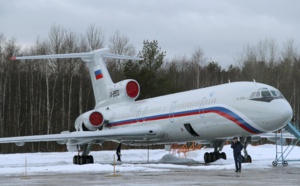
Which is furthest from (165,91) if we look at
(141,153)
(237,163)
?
(237,163)

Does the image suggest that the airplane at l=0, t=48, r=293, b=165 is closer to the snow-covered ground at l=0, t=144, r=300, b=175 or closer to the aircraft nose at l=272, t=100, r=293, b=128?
the aircraft nose at l=272, t=100, r=293, b=128

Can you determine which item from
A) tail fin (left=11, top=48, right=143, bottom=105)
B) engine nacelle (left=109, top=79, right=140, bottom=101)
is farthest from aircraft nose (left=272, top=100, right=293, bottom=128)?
tail fin (left=11, top=48, right=143, bottom=105)

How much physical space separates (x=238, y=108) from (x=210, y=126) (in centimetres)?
178

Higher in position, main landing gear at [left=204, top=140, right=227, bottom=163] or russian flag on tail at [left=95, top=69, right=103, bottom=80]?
russian flag on tail at [left=95, top=69, right=103, bottom=80]

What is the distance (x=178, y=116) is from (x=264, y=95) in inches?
189

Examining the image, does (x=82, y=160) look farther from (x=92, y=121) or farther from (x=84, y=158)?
(x=92, y=121)

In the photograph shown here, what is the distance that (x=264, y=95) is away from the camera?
23.3 meters

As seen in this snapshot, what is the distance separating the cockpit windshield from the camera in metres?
23.2


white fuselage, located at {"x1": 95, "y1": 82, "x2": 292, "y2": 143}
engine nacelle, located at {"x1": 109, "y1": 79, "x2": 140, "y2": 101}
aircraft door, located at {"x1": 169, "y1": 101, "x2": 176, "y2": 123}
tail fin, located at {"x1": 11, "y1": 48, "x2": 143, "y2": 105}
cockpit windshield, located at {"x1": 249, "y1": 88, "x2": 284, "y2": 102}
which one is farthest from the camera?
tail fin, located at {"x1": 11, "y1": 48, "x2": 143, "y2": 105}

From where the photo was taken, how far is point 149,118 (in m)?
28.9

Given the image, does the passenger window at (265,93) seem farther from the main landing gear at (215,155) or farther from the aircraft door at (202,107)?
the main landing gear at (215,155)

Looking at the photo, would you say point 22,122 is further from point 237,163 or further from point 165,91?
point 237,163

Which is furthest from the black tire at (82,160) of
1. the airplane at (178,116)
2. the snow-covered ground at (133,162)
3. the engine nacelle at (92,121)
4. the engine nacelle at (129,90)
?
the engine nacelle at (129,90)

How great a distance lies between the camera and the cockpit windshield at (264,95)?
23.2 m
